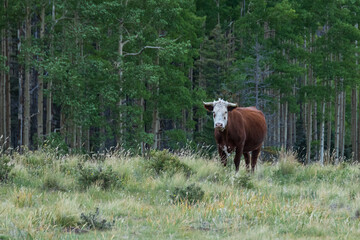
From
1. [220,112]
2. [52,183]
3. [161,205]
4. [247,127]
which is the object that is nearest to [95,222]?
[161,205]

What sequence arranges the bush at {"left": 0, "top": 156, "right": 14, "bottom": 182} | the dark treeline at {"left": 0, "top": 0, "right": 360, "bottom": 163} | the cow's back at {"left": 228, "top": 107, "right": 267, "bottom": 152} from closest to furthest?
the bush at {"left": 0, "top": 156, "right": 14, "bottom": 182}, the cow's back at {"left": 228, "top": 107, "right": 267, "bottom": 152}, the dark treeline at {"left": 0, "top": 0, "right": 360, "bottom": 163}

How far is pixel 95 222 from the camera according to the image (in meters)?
6.04

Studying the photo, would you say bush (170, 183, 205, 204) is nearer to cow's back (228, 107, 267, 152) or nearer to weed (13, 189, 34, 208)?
weed (13, 189, 34, 208)

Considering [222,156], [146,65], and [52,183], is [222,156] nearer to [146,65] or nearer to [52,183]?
[52,183]

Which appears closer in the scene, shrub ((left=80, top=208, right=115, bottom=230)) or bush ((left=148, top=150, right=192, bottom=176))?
shrub ((left=80, top=208, right=115, bottom=230))

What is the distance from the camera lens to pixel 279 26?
3091cm

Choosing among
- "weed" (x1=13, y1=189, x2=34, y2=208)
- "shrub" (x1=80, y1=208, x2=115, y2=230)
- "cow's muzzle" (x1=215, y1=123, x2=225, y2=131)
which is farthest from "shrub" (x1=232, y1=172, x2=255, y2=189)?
"weed" (x1=13, y1=189, x2=34, y2=208)

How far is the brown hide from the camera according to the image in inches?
440

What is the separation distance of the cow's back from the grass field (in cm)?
83

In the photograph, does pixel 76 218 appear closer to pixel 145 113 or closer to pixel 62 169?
pixel 62 169

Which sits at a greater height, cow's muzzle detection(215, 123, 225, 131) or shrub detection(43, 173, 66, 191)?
cow's muzzle detection(215, 123, 225, 131)

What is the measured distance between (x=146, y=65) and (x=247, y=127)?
12619 millimetres

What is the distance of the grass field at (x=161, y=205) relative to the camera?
A: 582 centimetres

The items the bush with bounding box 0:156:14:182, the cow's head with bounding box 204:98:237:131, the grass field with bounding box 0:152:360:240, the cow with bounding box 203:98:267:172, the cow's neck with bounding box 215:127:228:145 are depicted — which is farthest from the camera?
the cow's neck with bounding box 215:127:228:145
